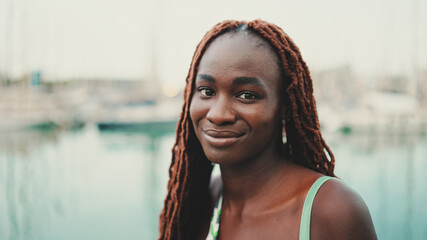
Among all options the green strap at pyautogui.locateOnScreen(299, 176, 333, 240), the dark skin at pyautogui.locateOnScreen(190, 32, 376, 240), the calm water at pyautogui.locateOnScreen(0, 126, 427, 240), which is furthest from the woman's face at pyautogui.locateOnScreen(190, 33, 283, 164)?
the calm water at pyautogui.locateOnScreen(0, 126, 427, 240)

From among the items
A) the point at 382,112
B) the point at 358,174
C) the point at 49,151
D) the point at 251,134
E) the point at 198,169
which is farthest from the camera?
the point at 382,112

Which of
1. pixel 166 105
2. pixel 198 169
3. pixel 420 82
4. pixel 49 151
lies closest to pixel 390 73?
pixel 420 82

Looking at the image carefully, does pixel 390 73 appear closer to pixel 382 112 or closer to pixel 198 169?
pixel 382 112

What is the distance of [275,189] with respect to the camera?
1643 mm

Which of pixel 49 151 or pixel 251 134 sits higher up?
pixel 251 134

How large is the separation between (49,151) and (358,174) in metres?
12.1

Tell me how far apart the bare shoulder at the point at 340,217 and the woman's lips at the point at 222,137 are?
0.40m

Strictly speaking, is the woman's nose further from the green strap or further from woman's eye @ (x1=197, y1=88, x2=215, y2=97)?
the green strap

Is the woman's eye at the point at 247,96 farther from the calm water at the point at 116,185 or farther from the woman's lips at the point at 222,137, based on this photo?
the calm water at the point at 116,185

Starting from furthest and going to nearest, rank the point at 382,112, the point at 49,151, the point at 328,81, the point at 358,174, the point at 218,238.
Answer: the point at 328,81 → the point at 382,112 → the point at 49,151 → the point at 358,174 → the point at 218,238

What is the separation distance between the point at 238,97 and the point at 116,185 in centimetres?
928

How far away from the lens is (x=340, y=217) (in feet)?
4.34

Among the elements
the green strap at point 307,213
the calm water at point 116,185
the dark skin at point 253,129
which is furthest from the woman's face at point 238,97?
the calm water at point 116,185

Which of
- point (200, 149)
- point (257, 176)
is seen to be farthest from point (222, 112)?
point (200, 149)
